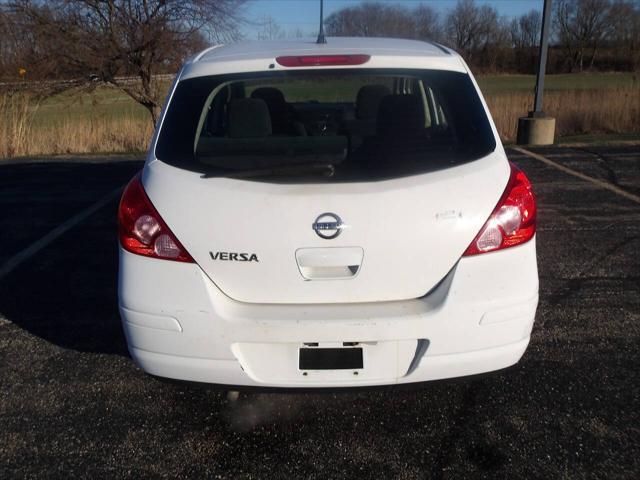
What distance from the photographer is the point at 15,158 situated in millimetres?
11828

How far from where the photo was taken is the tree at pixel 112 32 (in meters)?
13.8

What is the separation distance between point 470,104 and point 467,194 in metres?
0.54

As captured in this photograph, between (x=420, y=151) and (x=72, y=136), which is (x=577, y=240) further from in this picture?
(x=72, y=136)

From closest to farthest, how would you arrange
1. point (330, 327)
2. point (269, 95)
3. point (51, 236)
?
point (330, 327)
point (269, 95)
point (51, 236)

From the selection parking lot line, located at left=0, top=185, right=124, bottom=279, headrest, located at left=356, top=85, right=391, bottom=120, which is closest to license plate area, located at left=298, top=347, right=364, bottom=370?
headrest, located at left=356, top=85, right=391, bottom=120

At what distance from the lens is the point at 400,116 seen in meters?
2.84

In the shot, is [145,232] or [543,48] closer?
[145,232]

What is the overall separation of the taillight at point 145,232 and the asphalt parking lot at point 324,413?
0.84 metres

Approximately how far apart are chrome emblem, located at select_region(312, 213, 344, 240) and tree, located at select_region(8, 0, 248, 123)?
12989 millimetres

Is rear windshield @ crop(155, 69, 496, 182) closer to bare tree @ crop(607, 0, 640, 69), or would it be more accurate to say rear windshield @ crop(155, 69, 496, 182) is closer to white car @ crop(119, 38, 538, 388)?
white car @ crop(119, 38, 538, 388)

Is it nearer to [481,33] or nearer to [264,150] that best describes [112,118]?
[264,150]

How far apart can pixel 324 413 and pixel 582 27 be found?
71396mm

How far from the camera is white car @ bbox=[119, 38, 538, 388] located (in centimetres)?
232

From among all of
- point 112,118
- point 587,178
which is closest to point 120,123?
point 112,118
